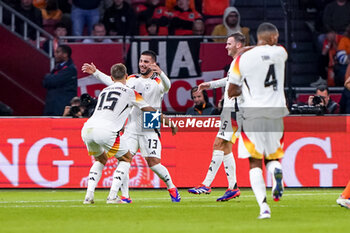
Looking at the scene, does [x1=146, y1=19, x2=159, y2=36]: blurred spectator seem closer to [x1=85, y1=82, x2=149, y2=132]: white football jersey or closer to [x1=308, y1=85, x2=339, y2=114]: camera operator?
[x1=308, y1=85, x2=339, y2=114]: camera operator

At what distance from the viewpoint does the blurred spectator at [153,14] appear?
20.1 meters

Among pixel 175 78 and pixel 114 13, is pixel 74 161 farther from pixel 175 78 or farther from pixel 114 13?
pixel 114 13

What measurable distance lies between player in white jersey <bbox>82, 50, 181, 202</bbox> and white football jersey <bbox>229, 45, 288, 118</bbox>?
2.99 metres

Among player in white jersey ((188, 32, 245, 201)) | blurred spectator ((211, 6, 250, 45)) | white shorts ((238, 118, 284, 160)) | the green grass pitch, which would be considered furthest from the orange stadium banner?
white shorts ((238, 118, 284, 160))

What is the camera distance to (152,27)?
20000 millimetres

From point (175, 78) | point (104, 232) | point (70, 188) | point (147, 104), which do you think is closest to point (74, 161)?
Answer: point (70, 188)

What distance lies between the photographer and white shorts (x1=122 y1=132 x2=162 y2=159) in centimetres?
1283

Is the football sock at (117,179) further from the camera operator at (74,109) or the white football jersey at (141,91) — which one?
the camera operator at (74,109)

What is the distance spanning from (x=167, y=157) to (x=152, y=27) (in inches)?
177

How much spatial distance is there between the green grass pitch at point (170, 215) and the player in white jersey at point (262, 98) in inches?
28.9

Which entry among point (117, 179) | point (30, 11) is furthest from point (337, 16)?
point (117, 179)

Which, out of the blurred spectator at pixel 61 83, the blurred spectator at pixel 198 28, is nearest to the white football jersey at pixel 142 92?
the blurred spectator at pixel 61 83

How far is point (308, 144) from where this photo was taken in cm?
1641

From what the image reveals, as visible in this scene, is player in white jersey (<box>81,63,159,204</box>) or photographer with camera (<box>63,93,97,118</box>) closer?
player in white jersey (<box>81,63,159,204</box>)
